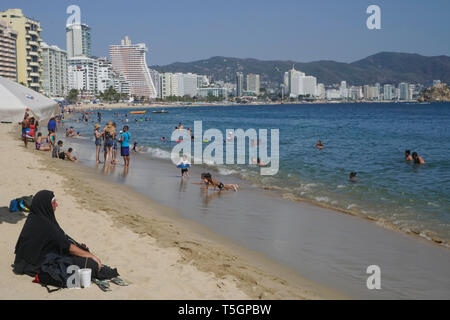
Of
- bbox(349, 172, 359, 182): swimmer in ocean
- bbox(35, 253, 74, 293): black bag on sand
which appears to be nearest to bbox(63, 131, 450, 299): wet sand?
bbox(35, 253, 74, 293): black bag on sand

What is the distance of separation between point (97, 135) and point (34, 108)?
1328 centimetres

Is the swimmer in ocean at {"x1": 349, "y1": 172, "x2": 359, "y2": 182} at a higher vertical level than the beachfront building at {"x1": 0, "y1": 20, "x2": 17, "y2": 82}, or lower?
lower

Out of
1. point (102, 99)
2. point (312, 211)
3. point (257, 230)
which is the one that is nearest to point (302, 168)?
point (312, 211)

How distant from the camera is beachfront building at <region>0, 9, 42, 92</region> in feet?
331

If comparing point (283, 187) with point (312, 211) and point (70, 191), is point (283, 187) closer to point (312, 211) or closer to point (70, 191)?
point (312, 211)

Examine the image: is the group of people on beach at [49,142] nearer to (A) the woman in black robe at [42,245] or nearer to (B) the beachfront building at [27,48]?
(A) the woman in black robe at [42,245]

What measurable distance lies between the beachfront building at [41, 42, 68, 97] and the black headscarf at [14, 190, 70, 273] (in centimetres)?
15029

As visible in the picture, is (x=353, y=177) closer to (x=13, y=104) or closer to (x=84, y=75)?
(x=13, y=104)

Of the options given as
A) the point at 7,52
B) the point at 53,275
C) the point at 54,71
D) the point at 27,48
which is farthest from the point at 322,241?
the point at 54,71

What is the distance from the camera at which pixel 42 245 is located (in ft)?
16.1

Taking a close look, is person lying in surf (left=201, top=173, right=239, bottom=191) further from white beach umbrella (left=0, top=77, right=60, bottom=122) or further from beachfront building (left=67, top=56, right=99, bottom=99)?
beachfront building (left=67, top=56, right=99, bottom=99)

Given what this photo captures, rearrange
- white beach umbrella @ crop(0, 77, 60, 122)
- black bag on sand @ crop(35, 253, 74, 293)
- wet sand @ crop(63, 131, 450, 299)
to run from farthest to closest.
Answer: white beach umbrella @ crop(0, 77, 60, 122), wet sand @ crop(63, 131, 450, 299), black bag on sand @ crop(35, 253, 74, 293)

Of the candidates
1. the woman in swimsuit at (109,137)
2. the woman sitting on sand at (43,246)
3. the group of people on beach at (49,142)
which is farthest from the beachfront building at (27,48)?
the woman sitting on sand at (43,246)
